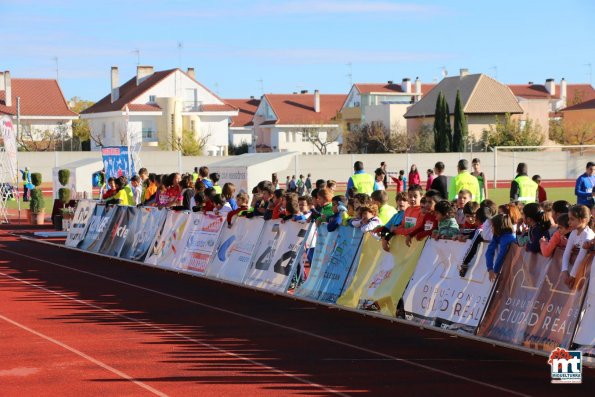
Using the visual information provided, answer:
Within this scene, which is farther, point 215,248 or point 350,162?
point 350,162

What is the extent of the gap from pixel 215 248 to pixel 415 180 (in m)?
13.9

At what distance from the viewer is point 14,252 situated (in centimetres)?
2547

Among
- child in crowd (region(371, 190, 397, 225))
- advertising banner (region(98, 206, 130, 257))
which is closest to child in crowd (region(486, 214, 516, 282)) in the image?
child in crowd (region(371, 190, 397, 225))

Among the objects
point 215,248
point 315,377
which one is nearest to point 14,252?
point 215,248

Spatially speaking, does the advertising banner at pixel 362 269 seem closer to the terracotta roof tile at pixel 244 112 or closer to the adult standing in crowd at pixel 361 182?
the adult standing in crowd at pixel 361 182

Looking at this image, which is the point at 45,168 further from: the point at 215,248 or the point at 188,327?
the point at 188,327

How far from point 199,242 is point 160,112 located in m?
78.6

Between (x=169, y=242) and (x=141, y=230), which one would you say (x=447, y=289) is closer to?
(x=169, y=242)

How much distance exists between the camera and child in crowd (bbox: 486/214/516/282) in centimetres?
A: 1166

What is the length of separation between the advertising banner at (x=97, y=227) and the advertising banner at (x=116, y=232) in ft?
0.58

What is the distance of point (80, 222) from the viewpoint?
2669cm

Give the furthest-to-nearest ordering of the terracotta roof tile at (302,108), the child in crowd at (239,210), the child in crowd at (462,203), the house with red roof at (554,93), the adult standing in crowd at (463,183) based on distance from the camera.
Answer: the house with red roof at (554,93), the terracotta roof tile at (302,108), the adult standing in crowd at (463,183), the child in crowd at (239,210), the child in crowd at (462,203)

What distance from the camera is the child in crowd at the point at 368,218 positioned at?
14.8m

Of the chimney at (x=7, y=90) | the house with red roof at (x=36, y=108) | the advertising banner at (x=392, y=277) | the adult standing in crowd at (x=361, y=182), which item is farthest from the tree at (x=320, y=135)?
the advertising banner at (x=392, y=277)
